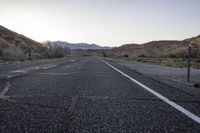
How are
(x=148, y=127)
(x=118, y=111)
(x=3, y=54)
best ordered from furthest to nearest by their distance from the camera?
A: (x=3, y=54) < (x=118, y=111) < (x=148, y=127)

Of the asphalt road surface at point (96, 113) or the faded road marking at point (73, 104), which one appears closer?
the asphalt road surface at point (96, 113)

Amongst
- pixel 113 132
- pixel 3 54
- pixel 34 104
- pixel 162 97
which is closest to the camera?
pixel 113 132

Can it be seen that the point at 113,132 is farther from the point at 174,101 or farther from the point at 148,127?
the point at 174,101

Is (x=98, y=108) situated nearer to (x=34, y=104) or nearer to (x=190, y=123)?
(x=34, y=104)

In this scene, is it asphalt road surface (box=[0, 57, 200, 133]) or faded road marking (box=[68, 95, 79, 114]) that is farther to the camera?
faded road marking (box=[68, 95, 79, 114])

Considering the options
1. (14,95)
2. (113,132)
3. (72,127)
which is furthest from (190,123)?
(14,95)

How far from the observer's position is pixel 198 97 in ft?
26.4

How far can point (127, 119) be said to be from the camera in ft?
17.0

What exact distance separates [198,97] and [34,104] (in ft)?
13.8

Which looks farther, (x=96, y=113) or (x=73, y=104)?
(x=73, y=104)

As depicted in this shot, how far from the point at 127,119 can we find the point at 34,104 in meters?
2.14

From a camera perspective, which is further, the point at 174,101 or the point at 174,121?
the point at 174,101

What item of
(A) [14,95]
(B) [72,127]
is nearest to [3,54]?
(A) [14,95]

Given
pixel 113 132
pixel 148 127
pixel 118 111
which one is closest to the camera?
pixel 113 132
